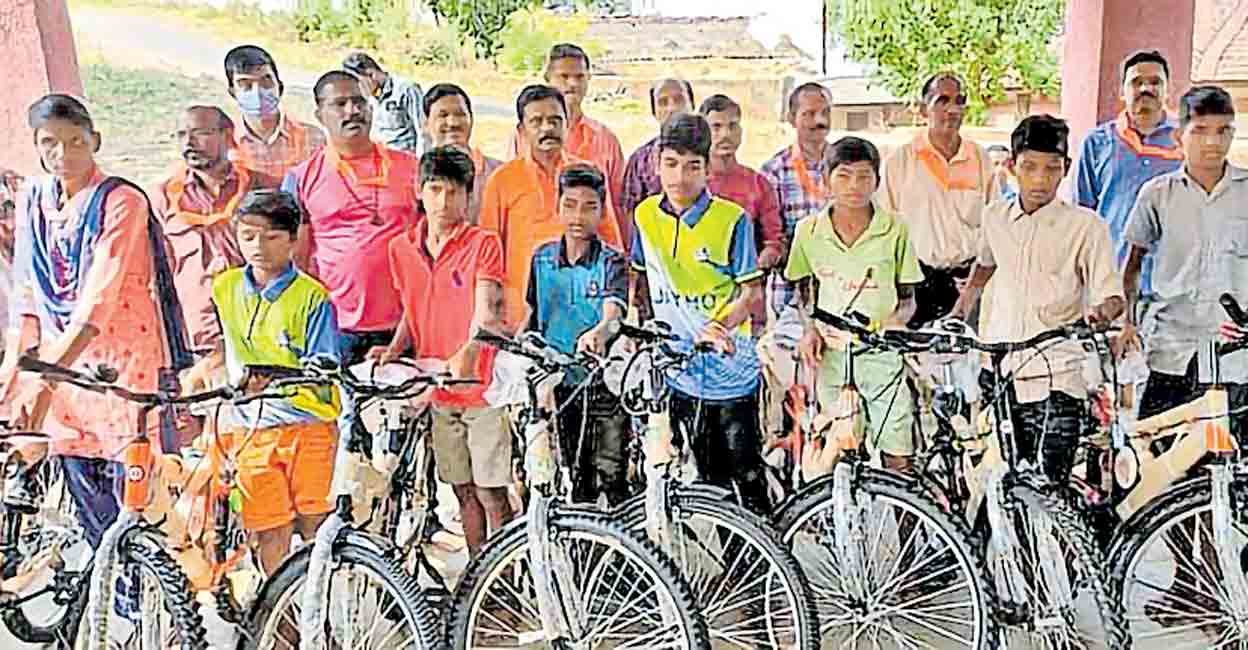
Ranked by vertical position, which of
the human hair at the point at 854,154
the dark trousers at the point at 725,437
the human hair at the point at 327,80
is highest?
the human hair at the point at 327,80

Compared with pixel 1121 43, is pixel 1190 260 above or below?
below

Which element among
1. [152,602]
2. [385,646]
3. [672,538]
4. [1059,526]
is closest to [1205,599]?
[1059,526]

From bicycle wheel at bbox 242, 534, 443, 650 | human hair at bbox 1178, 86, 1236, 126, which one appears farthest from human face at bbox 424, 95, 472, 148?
human hair at bbox 1178, 86, 1236, 126

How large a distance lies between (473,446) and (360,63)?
1.03m

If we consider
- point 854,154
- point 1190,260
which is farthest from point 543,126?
point 1190,260

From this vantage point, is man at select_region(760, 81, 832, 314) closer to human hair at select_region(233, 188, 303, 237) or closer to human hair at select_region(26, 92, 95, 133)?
human hair at select_region(233, 188, 303, 237)

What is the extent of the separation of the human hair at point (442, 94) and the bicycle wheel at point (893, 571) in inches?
51.4

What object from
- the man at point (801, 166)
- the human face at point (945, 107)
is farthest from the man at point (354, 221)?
the human face at point (945, 107)

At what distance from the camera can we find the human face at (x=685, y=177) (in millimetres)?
3479

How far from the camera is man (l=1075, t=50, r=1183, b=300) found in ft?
12.2

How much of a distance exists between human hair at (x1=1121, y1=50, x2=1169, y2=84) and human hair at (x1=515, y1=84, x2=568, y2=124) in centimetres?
147

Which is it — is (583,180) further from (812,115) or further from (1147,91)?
(1147,91)

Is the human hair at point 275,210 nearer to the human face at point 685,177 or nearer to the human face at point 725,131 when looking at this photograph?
the human face at point 685,177

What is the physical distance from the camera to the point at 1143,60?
12.5ft
